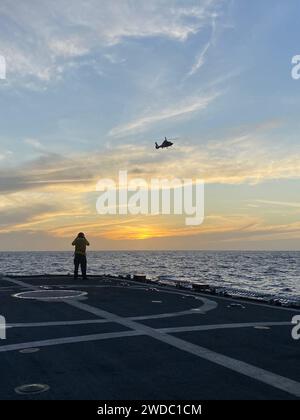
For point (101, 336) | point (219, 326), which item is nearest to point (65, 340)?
point (101, 336)

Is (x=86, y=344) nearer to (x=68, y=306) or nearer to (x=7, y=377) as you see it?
(x=7, y=377)

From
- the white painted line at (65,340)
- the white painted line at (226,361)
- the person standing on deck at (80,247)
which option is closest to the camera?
the white painted line at (226,361)

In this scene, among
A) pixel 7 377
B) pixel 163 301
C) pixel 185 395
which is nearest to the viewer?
pixel 185 395

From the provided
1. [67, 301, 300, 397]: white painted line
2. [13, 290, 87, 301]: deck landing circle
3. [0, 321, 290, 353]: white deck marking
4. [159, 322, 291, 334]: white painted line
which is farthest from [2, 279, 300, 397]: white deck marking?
[13, 290, 87, 301]: deck landing circle

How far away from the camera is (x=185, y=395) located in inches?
254

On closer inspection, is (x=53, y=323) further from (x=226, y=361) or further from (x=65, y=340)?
(x=226, y=361)

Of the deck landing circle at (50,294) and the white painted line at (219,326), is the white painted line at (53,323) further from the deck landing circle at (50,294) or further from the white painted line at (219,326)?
the deck landing circle at (50,294)

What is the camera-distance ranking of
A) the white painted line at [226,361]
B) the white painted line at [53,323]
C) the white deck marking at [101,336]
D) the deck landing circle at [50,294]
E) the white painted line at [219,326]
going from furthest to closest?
the deck landing circle at [50,294] → the white painted line at [53,323] → the white painted line at [219,326] → the white deck marking at [101,336] → the white painted line at [226,361]

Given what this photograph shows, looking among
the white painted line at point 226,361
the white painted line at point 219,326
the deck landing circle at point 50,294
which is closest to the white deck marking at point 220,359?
the white painted line at point 226,361

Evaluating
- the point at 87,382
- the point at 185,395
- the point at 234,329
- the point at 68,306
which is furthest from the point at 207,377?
the point at 68,306

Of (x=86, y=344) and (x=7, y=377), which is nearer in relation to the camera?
(x=7, y=377)

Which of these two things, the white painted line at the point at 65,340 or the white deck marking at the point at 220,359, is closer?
the white deck marking at the point at 220,359

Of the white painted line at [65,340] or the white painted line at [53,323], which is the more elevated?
the white painted line at [65,340]
